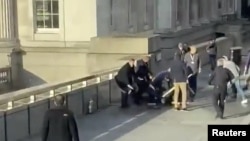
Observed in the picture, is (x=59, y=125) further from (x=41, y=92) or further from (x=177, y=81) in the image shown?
(x=177, y=81)

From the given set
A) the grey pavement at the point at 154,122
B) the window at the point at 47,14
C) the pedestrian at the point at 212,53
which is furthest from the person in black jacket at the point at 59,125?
the pedestrian at the point at 212,53

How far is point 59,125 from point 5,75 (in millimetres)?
17247

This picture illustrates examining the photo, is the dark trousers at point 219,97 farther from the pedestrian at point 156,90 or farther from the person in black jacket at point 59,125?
the person in black jacket at point 59,125

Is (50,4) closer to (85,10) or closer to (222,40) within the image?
(85,10)

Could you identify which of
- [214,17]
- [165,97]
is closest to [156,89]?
[165,97]

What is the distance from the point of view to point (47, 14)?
30.3 m

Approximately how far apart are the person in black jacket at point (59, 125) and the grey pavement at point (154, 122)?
4430 mm

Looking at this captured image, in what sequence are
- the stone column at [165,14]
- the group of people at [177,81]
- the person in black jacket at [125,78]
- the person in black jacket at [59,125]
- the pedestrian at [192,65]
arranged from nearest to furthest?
the person in black jacket at [59,125] → the group of people at [177,81] → the person in black jacket at [125,78] → the pedestrian at [192,65] → the stone column at [165,14]

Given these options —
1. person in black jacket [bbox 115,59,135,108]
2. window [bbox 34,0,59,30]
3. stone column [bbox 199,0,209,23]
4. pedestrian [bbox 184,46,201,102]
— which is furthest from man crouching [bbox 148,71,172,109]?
stone column [bbox 199,0,209,23]

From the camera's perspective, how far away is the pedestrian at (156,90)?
68.1ft

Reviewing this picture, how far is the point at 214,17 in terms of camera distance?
48625 mm

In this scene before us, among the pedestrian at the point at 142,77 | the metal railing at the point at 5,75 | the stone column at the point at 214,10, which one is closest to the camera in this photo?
the pedestrian at the point at 142,77

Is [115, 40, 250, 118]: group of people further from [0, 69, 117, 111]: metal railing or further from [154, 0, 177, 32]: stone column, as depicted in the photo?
[154, 0, 177, 32]: stone column

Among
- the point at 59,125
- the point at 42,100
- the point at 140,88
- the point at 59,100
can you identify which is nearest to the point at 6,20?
the point at 140,88
